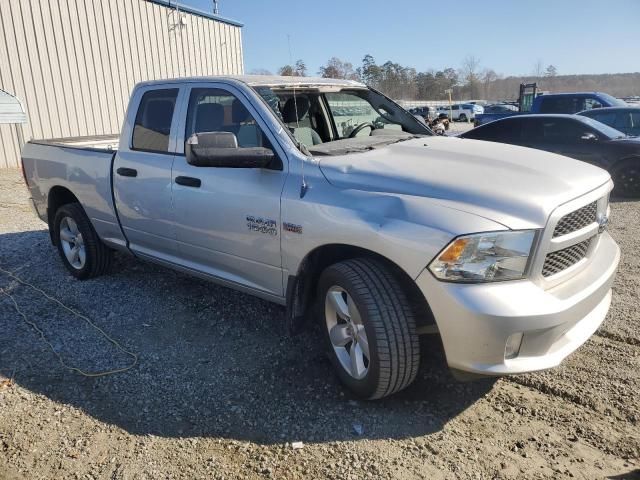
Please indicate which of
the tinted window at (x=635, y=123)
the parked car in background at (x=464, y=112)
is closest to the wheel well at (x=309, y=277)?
the tinted window at (x=635, y=123)

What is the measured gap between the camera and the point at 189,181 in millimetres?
3877

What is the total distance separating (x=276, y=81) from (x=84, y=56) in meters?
13.1

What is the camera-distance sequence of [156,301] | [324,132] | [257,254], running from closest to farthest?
[257,254] → [324,132] → [156,301]

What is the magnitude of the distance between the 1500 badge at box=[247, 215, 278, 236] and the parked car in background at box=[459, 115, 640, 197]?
7133 millimetres

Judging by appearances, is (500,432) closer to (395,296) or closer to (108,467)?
(395,296)

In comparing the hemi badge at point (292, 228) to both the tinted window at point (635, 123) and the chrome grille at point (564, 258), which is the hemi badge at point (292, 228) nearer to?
the chrome grille at point (564, 258)

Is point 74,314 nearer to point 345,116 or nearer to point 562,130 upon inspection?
point 345,116

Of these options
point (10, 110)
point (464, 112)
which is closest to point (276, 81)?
point (10, 110)

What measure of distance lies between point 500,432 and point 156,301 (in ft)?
10.4

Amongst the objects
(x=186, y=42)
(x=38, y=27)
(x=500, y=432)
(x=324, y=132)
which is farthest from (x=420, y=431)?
(x=186, y=42)

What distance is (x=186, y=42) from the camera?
17531mm

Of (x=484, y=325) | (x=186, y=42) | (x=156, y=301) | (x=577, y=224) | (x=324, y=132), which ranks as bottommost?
(x=156, y=301)

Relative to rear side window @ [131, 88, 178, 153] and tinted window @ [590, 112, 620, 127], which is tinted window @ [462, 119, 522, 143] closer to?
tinted window @ [590, 112, 620, 127]

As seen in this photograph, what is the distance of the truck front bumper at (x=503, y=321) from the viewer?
2.47 meters
